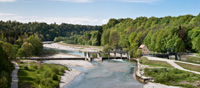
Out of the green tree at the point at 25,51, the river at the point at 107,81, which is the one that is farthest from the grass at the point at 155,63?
the green tree at the point at 25,51

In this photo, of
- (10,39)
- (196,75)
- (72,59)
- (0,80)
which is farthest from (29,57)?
(196,75)

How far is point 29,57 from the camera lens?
308 ft

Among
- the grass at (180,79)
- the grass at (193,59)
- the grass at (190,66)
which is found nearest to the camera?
the grass at (180,79)

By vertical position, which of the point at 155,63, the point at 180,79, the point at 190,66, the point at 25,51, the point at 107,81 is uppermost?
the point at 25,51

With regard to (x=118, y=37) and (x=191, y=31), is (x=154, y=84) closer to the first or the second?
(x=191, y=31)

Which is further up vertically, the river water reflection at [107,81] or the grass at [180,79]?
the grass at [180,79]

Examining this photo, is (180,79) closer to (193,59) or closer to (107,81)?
(107,81)

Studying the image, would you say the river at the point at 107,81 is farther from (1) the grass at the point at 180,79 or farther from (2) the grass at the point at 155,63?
(2) the grass at the point at 155,63

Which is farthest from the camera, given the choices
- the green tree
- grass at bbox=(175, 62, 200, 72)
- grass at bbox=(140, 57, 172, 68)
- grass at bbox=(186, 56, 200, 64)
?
the green tree

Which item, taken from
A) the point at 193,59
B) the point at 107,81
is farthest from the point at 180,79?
the point at 193,59

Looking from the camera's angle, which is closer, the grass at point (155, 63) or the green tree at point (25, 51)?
the grass at point (155, 63)

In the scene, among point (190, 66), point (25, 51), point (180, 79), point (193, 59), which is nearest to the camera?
point (180, 79)

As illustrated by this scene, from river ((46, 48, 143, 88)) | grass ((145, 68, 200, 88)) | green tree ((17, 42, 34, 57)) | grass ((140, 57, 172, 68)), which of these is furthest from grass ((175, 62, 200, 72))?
green tree ((17, 42, 34, 57))

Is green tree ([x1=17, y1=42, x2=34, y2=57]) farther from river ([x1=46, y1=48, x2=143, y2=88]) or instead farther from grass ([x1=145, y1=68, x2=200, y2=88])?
grass ([x1=145, y1=68, x2=200, y2=88])
